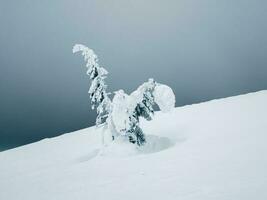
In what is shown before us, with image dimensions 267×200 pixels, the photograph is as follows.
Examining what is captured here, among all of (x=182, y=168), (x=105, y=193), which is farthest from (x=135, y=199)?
(x=182, y=168)

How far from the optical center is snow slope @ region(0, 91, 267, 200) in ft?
23.4

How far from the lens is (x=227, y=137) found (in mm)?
12398

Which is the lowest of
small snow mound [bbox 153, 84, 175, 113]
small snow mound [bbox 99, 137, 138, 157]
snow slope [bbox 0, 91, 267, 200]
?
snow slope [bbox 0, 91, 267, 200]

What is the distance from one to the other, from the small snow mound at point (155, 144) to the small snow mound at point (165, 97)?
174 centimetres

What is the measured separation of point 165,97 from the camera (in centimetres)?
1320

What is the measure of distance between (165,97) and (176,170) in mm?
4646

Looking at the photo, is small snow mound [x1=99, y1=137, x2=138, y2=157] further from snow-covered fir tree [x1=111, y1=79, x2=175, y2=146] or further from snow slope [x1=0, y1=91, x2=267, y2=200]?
snow-covered fir tree [x1=111, y1=79, x2=175, y2=146]

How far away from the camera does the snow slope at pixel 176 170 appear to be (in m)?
7.12

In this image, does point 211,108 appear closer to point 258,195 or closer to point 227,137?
point 227,137

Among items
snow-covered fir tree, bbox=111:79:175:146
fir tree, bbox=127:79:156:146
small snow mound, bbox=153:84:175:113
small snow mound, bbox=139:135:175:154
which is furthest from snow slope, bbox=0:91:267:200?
small snow mound, bbox=153:84:175:113

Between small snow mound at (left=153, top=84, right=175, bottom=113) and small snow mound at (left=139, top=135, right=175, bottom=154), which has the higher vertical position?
small snow mound at (left=153, top=84, right=175, bottom=113)

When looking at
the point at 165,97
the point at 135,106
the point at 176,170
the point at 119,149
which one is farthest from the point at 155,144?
the point at 176,170

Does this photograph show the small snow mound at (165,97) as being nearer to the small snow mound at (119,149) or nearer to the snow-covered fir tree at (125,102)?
the snow-covered fir tree at (125,102)

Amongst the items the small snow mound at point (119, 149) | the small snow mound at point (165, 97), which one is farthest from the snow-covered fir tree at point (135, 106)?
the small snow mound at point (119, 149)
